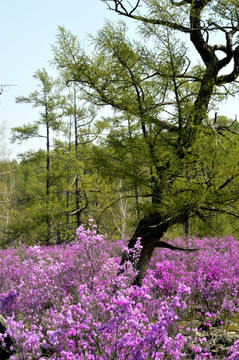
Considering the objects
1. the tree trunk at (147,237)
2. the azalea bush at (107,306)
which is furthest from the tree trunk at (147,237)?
the azalea bush at (107,306)

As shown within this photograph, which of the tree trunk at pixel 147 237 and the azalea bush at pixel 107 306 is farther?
the tree trunk at pixel 147 237

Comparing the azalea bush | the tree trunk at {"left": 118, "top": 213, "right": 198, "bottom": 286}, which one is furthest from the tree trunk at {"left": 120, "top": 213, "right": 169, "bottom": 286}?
the azalea bush

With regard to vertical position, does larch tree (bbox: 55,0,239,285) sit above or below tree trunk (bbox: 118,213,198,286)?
above

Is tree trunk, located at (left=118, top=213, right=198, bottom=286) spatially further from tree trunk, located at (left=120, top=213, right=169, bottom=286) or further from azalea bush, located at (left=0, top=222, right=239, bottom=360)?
azalea bush, located at (left=0, top=222, right=239, bottom=360)

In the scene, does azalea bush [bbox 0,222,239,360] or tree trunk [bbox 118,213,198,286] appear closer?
azalea bush [bbox 0,222,239,360]

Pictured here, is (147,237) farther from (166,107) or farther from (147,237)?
(166,107)

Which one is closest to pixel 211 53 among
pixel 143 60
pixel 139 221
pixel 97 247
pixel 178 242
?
pixel 143 60

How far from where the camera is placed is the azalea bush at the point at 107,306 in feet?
8.98

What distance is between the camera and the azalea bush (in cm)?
274

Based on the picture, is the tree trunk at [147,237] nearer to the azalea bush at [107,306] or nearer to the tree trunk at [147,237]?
the tree trunk at [147,237]

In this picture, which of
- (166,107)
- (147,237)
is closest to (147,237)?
(147,237)

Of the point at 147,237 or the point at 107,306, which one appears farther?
the point at 147,237

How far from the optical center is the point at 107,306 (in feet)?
11.2

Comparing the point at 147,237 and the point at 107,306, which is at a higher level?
the point at 147,237
